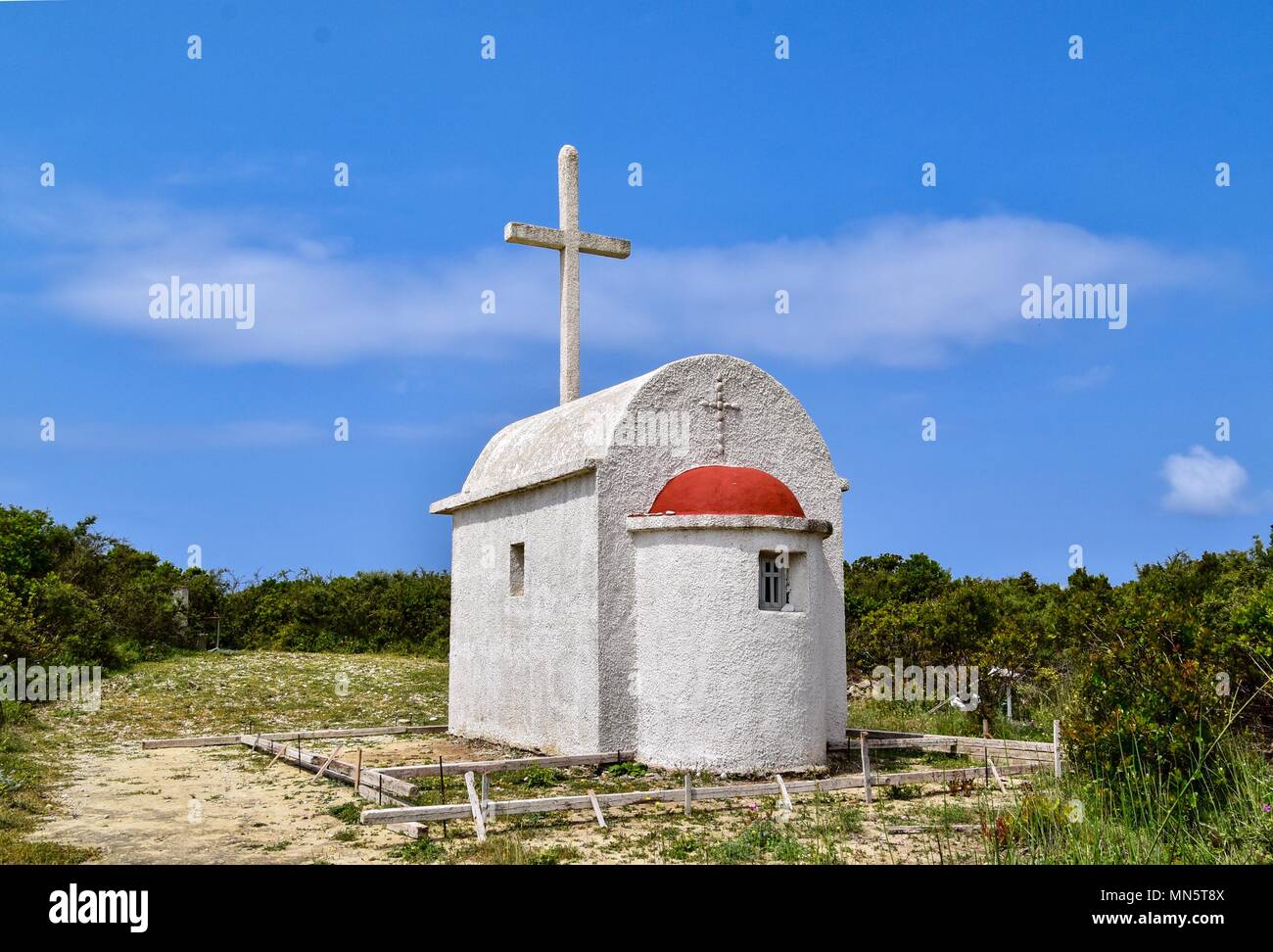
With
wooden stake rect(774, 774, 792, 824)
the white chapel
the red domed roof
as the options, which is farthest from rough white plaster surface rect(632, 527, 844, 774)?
wooden stake rect(774, 774, 792, 824)

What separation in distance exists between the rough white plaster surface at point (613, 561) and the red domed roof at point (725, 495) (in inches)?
11.4

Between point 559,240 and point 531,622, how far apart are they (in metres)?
6.63

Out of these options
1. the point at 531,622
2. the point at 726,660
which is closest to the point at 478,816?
the point at 726,660

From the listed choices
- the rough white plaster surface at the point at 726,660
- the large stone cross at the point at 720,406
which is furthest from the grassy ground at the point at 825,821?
the large stone cross at the point at 720,406

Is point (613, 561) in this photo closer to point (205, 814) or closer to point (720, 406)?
point (720, 406)

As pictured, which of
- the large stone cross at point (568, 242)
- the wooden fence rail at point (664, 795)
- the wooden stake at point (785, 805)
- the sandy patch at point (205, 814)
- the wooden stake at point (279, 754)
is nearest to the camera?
the sandy patch at point (205, 814)

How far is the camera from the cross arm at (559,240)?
60.5 ft

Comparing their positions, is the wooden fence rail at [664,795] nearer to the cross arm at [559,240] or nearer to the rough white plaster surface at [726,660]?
the rough white plaster surface at [726,660]

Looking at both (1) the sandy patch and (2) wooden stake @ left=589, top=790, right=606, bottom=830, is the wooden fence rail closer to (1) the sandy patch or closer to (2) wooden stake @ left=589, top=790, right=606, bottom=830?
(2) wooden stake @ left=589, top=790, right=606, bottom=830

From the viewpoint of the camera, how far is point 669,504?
14.4m

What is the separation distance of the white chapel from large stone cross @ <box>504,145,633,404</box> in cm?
182

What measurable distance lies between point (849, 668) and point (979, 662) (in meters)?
6.70

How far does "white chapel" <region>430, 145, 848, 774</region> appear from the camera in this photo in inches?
542

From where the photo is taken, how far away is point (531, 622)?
16.2 metres
